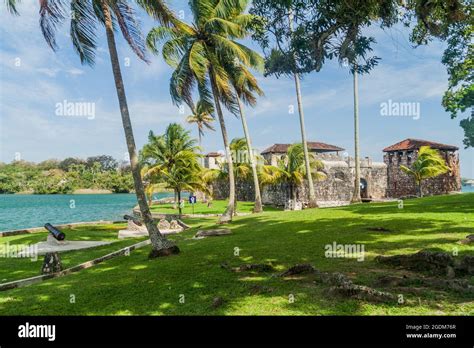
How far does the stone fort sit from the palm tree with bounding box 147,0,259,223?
20712mm

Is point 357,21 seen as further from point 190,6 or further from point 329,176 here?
point 329,176

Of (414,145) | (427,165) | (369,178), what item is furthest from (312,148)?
(427,165)

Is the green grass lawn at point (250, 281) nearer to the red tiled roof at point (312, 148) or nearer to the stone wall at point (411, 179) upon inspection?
the stone wall at point (411, 179)

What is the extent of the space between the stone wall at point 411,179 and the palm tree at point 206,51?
33257 millimetres

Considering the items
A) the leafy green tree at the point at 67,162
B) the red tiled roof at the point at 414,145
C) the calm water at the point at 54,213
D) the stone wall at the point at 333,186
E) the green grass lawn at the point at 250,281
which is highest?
the leafy green tree at the point at 67,162

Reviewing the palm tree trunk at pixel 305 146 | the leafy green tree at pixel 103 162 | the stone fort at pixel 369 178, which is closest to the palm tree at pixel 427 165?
the stone fort at pixel 369 178

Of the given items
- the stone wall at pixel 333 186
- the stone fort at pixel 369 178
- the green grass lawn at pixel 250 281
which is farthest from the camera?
the stone fort at pixel 369 178

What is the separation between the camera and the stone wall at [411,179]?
43656mm

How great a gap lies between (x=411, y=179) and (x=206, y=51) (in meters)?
36.7

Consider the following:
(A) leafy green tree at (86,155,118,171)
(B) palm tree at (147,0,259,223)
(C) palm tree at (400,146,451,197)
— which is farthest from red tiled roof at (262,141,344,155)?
(A) leafy green tree at (86,155,118,171)

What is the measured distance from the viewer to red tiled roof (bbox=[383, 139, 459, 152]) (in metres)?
44.1

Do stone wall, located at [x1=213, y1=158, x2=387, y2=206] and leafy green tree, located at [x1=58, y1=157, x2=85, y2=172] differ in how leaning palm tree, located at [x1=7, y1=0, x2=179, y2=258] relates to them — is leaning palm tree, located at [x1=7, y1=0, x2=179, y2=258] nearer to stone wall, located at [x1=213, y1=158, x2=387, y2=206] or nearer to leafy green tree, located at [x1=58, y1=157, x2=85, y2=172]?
stone wall, located at [x1=213, y1=158, x2=387, y2=206]

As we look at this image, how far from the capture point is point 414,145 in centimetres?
4466
